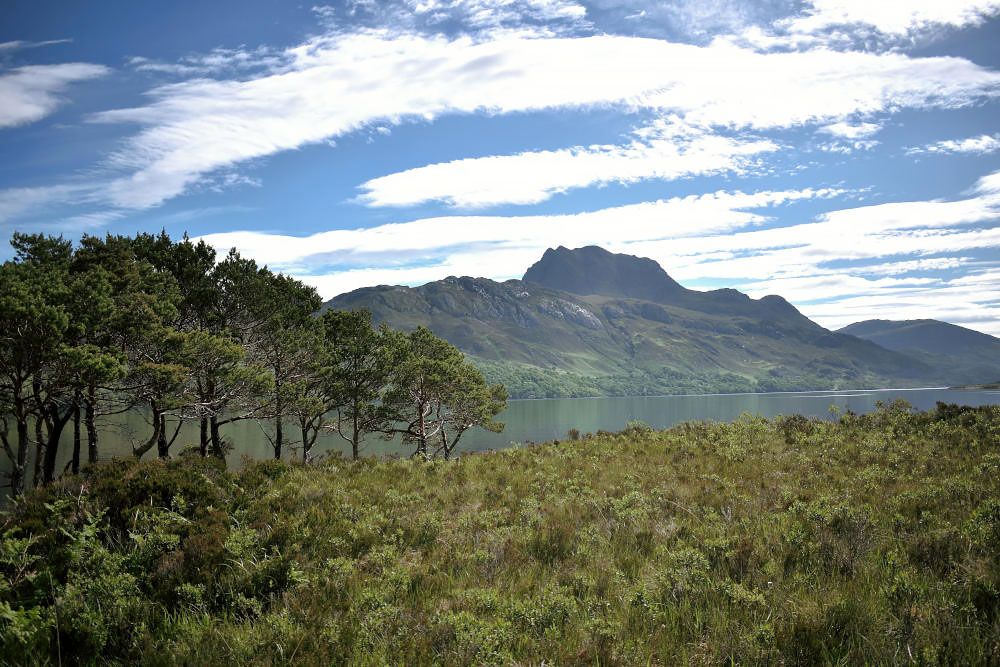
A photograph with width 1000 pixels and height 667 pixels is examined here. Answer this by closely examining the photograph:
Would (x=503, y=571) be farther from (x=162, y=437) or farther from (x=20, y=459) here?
(x=162, y=437)

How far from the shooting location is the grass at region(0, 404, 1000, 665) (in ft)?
14.1

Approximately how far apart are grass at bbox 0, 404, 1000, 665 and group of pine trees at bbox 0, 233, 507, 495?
1364 centimetres

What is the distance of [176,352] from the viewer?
25.4 meters

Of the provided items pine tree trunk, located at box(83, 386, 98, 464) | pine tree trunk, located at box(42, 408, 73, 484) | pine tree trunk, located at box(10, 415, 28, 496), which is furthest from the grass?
pine tree trunk, located at box(42, 408, 73, 484)

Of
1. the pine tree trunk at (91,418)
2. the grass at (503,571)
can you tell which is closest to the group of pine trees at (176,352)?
the pine tree trunk at (91,418)

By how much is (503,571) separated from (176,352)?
2547 cm

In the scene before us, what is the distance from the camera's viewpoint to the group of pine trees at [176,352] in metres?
21.1

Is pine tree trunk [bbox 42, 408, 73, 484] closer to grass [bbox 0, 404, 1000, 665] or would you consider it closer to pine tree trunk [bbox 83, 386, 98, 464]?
pine tree trunk [bbox 83, 386, 98, 464]

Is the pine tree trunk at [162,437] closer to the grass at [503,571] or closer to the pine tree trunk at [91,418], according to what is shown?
the pine tree trunk at [91,418]

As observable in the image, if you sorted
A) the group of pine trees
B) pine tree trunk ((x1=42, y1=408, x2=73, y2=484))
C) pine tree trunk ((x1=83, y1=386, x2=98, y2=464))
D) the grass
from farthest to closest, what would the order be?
pine tree trunk ((x1=42, y1=408, x2=73, y2=484))
pine tree trunk ((x1=83, y1=386, x2=98, y2=464))
the group of pine trees
the grass

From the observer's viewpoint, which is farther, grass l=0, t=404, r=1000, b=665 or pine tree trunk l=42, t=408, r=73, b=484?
pine tree trunk l=42, t=408, r=73, b=484

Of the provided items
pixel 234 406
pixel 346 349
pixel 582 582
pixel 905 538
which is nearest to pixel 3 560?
pixel 582 582

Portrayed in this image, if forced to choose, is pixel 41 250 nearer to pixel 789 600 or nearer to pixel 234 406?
pixel 234 406

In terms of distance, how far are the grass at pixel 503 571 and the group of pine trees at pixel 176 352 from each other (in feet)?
44.7
